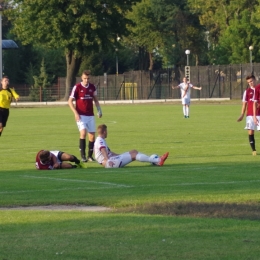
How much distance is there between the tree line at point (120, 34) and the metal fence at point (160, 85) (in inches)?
127

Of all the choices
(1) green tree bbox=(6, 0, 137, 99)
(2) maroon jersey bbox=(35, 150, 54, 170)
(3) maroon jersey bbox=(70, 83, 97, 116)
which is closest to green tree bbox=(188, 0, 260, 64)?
(1) green tree bbox=(6, 0, 137, 99)

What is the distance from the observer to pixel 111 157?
18.1 m

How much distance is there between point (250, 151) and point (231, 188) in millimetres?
8128

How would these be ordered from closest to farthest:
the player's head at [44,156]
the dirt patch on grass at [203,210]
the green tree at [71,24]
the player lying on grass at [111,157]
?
the dirt patch on grass at [203,210] < the player's head at [44,156] < the player lying on grass at [111,157] < the green tree at [71,24]

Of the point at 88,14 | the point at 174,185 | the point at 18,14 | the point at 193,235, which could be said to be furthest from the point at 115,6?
the point at 193,235

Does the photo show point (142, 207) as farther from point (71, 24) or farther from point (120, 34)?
point (120, 34)

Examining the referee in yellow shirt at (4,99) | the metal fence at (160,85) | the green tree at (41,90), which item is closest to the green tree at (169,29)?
the green tree at (41,90)

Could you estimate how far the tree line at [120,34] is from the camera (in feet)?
273

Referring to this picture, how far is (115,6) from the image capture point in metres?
85.6

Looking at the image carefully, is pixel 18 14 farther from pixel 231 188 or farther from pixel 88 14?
pixel 231 188

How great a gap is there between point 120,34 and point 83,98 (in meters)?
67.3

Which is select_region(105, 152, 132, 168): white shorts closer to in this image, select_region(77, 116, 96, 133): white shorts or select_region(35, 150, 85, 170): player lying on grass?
select_region(35, 150, 85, 170): player lying on grass

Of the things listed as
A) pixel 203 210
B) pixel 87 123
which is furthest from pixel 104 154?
pixel 203 210

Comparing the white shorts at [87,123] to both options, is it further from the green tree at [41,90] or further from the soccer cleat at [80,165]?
the green tree at [41,90]
